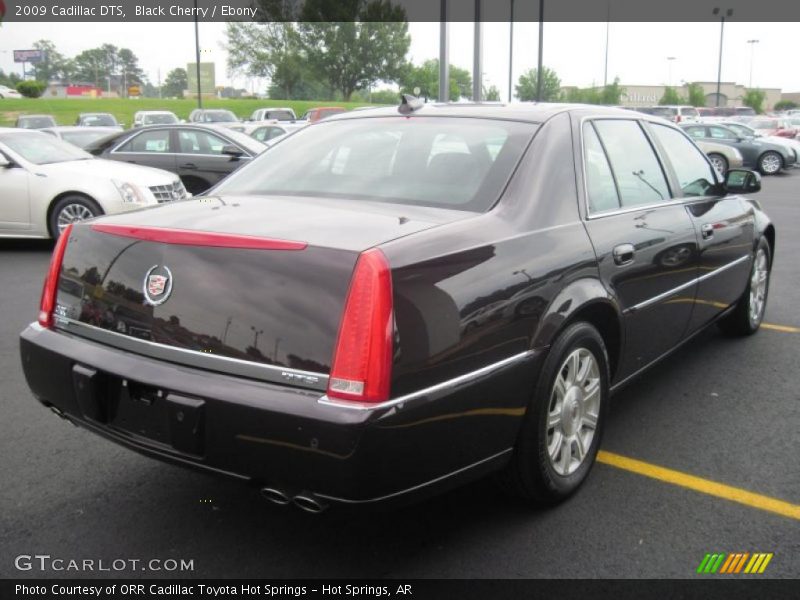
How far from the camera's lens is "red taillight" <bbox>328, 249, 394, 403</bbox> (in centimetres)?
223

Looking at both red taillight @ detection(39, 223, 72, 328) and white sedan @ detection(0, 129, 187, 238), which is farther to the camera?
white sedan @ detection(0, 129, 187, 238)

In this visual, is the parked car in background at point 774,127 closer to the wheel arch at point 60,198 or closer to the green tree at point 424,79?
the wheel arch at point 60,198

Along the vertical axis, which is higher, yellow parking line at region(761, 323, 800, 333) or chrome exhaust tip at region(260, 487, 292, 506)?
chrome exhaust tip at region(260, 487, 292, 506)

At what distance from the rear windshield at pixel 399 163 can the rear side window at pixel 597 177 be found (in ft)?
1.16

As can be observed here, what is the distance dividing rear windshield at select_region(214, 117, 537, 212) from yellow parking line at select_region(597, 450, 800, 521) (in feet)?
4.80

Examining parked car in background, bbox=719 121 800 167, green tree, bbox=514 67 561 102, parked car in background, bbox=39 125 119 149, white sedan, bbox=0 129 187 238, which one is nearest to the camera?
white sedan, bbox=0 129 187 238

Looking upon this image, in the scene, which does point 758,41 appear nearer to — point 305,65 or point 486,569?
point 305,65

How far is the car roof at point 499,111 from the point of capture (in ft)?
11.4

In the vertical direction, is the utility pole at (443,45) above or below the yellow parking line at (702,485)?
above

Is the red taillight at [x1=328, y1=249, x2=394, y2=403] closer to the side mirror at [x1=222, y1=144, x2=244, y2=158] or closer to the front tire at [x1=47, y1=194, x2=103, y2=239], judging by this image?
the front tire at [x1=47, y1=194, x2=103, y2=239]

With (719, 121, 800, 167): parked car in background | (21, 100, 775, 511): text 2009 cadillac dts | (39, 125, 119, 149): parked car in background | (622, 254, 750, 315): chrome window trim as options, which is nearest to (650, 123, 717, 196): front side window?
(622, 254, 750, 315): chrome window trim

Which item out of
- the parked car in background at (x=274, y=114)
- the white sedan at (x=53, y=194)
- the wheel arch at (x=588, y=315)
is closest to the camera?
the wheel arch at (x=588, y=315)

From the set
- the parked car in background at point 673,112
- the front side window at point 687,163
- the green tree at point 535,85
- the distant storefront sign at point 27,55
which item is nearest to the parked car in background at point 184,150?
the front side window at point 687,163

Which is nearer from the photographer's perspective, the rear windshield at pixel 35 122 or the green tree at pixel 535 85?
the rear windshield at pixel 35 122
